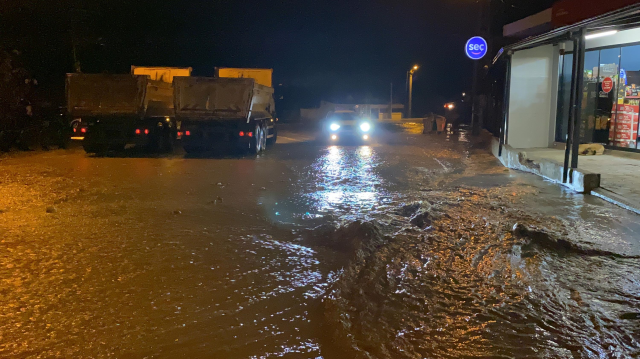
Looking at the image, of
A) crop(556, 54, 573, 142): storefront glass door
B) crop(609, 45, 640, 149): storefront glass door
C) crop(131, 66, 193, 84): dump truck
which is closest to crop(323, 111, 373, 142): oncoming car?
crop(131, 66, 193, 84): dump truck

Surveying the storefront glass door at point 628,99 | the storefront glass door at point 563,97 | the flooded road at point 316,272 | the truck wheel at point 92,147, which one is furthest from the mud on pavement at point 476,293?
the truck wheel at point 92,147

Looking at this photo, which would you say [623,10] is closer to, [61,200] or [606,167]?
[606,167]

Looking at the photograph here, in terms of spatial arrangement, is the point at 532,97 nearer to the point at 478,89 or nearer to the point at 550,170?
the point at 550,170

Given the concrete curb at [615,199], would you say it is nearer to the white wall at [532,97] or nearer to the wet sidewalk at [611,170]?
the wet sidewalk at [611,170]

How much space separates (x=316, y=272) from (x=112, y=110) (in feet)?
47.0

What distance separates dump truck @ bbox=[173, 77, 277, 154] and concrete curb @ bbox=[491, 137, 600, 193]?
8635mm

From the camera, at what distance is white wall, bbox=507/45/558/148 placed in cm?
1670

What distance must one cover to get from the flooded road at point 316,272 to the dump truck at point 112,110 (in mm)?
7006

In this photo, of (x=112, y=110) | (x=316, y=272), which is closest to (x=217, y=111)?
Answer: (x=112, y=110)

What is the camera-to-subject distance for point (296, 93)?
84688 mm

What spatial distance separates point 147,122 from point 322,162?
264 inches

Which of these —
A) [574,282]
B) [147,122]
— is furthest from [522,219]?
[147,122]

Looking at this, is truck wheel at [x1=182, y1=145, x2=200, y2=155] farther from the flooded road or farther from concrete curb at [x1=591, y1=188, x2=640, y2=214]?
concrete curb at [x1=591, y1=188, x2=640, y2=214]

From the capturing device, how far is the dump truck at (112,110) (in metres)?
17.4
